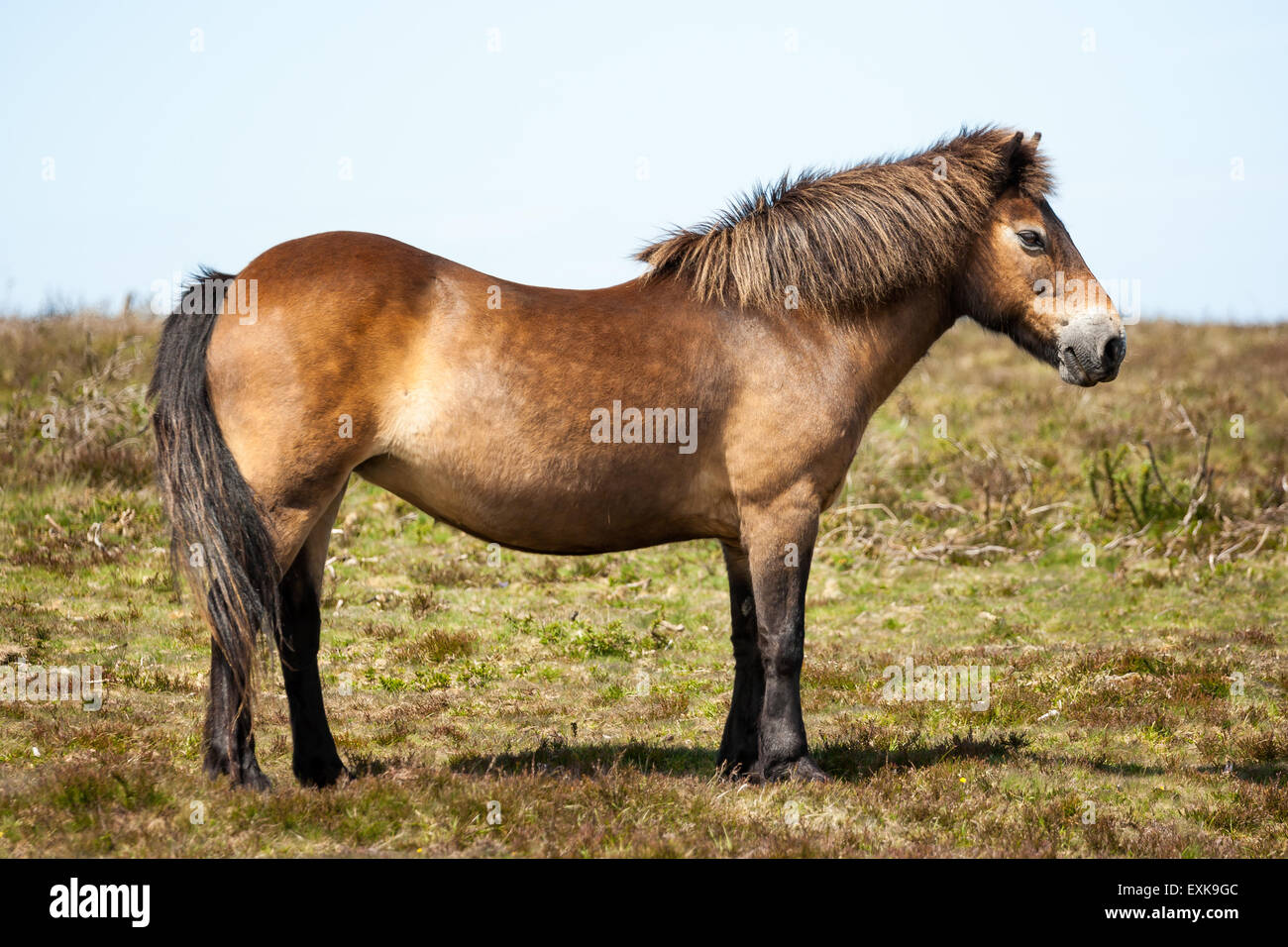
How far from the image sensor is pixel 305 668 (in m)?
5.80

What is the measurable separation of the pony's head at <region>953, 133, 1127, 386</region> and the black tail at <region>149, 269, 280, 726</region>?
4052 millimetres

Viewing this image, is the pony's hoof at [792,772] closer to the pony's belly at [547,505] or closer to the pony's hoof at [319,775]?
the pony's belly at [547,505]

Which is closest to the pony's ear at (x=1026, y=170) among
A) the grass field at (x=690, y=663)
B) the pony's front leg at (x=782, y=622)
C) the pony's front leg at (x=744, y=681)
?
the pony's front leg at (x=782, y=622)

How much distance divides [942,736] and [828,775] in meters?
1.47

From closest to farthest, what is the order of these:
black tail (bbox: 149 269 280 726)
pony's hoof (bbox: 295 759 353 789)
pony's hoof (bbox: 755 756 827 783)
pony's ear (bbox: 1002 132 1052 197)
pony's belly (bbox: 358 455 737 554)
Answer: black tail (bbox: 149 269 280 726)
pony's belly (bbox: 358 455 737 554)
pony's hoof (bbox: 295 759 353 789)
pony's hoof (bbox: 755 756 827 783)
pony's ear (bbox: 1002 132 1052 197)

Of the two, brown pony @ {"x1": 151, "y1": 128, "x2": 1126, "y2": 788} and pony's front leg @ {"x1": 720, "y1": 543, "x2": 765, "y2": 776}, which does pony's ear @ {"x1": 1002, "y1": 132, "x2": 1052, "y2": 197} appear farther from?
pony's front leg @ {"x1": 720, "y1": 543, "x2": 765, "y2": 776}

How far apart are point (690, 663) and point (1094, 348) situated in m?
4.42

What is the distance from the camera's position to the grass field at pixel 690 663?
5133 mm

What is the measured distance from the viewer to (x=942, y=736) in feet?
24.0

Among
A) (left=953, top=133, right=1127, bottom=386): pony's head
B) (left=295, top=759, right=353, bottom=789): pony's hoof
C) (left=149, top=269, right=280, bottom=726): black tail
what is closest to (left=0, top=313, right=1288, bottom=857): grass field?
(left=295, top=759, right=353, bottom=789): pony's hoof

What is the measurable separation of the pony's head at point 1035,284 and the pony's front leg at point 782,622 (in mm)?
1641

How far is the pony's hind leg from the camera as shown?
5.76 metres
